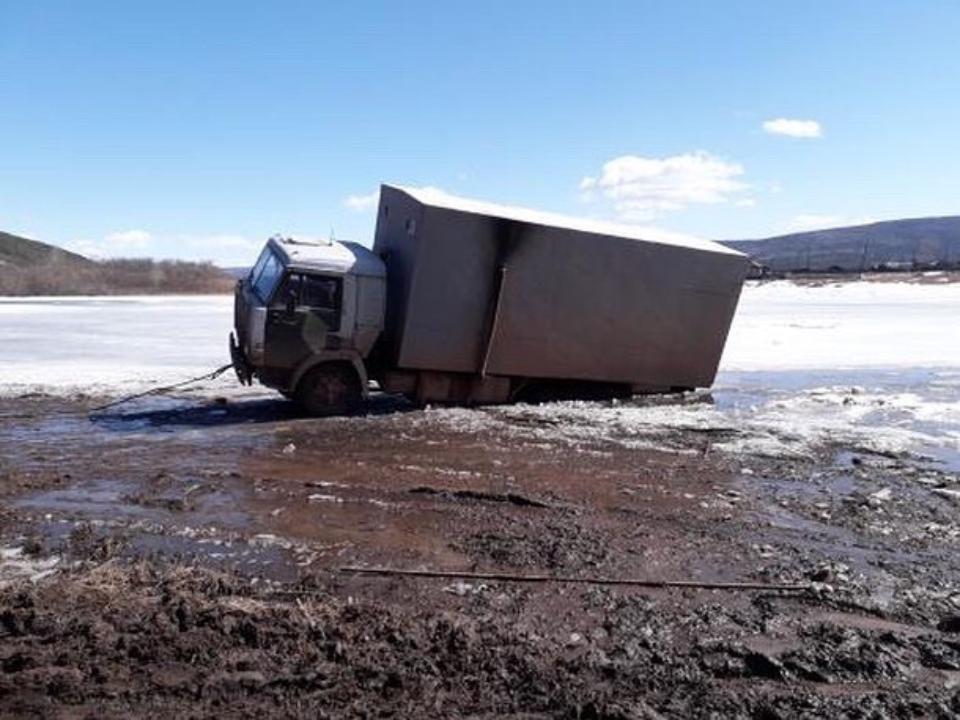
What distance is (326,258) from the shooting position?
13016 millimetres

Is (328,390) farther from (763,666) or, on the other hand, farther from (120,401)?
(763,666)

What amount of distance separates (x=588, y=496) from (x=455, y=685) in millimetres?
4328

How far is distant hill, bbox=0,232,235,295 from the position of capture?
2480 inches

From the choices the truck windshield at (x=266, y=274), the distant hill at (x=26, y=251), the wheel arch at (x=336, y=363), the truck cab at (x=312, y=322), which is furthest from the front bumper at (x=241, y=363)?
the distant hill at (x=26, y=251)

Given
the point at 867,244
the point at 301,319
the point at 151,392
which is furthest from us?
the point at 867,244

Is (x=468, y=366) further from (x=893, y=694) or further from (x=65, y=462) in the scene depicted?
(x=893, y=694)

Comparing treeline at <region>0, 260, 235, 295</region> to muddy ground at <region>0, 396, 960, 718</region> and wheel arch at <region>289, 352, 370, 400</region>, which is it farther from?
muddy ground at <region>0, 396, 960, 718</region>

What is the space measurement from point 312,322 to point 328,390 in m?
1.09

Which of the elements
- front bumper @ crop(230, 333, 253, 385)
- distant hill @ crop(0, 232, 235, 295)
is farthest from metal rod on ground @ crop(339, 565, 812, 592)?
distant hill @ crop(0, 232, 235, 295)

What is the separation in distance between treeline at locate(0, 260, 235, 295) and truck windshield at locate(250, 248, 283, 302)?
53620 millimetres

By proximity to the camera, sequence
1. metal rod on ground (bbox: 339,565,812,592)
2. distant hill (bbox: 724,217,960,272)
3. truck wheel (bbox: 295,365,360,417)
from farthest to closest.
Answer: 1. distant hill (bbox: 724,217,960,272)
2. truck wheel (bbox: 295,365,360,417)
3. metal rod on ground (bbox: 339,565,812,592)

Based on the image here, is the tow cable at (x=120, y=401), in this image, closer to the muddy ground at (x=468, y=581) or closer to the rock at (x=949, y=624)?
the muddy ground at (x=468, y=581)

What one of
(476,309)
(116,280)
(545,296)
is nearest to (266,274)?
(476,309)

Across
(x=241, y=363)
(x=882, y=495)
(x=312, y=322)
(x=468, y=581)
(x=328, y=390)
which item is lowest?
(x=468, y=581)
